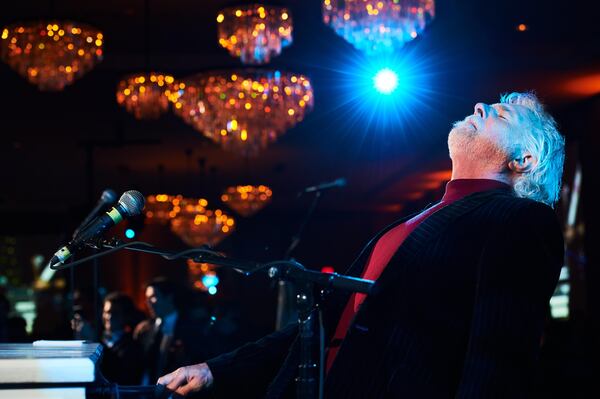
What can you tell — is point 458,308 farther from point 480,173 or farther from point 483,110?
point 483,110

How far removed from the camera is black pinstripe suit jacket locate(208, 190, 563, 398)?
167 cm

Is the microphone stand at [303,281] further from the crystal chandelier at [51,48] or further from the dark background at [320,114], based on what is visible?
the crystal chandelier at [51,48]

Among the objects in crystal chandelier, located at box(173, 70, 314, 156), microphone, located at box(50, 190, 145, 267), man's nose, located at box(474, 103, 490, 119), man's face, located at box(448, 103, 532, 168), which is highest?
crystal chandelier, located at box(173, 70, 314, 156)

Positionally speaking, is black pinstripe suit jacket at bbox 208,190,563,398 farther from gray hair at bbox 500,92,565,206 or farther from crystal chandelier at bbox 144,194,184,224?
crystal chandelier at bbox 144,194,184,224

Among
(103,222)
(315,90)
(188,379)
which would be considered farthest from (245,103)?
(103,222)

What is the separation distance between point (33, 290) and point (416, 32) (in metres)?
17.8

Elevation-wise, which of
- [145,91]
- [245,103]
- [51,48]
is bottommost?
[245,103]

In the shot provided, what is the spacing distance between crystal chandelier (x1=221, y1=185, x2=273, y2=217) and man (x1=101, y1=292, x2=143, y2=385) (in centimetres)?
520

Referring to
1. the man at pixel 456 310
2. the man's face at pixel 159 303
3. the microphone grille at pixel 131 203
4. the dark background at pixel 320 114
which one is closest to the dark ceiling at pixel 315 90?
the dark background at pixel 320 114

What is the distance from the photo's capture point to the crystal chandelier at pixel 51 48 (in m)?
5.32

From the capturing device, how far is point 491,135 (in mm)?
2066

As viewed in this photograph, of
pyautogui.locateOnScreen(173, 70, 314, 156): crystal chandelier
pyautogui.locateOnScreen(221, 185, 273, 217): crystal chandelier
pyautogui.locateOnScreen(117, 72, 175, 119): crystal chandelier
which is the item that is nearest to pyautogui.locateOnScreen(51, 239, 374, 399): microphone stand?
pyautogui.locateOnScreen(173, 70, 314, 156): crystal chandelier

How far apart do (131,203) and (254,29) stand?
343 cm

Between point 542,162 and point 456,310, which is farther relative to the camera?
point 542,162
